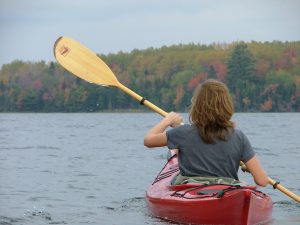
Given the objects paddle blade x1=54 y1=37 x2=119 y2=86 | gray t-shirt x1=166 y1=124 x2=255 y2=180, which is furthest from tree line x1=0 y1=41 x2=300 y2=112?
gray t-shirt x1=166 y1=124 x2=255 y2=180

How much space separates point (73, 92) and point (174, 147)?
65495 millimetres

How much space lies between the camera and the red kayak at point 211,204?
6204mm

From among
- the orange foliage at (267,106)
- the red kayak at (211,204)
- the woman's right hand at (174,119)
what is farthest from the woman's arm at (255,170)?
the orange foliage at (267,106)

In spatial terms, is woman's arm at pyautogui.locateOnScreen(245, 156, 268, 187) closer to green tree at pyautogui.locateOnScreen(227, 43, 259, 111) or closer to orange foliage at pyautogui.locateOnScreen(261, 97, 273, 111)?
green tree at pyautogui.locateOnScreen(227, 43, 259, 111)

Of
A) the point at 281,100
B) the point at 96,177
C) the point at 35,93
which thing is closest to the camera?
the point at 96,177

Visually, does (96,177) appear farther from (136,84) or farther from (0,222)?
(136,84)

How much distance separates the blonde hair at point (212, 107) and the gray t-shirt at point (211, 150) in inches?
5.2

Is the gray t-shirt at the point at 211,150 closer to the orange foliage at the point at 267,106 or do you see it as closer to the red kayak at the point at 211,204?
the red kayak at the point at 211,204

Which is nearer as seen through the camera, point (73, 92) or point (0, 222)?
point (0, 222)

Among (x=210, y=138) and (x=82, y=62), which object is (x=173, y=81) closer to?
(x=82, y=62)

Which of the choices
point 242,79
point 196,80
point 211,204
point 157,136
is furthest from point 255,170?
point 196,80

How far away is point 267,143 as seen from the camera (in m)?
22.8

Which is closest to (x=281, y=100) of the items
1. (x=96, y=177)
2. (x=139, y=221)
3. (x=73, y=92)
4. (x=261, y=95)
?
(x=261, y=95)

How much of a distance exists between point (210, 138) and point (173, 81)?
6912cm
